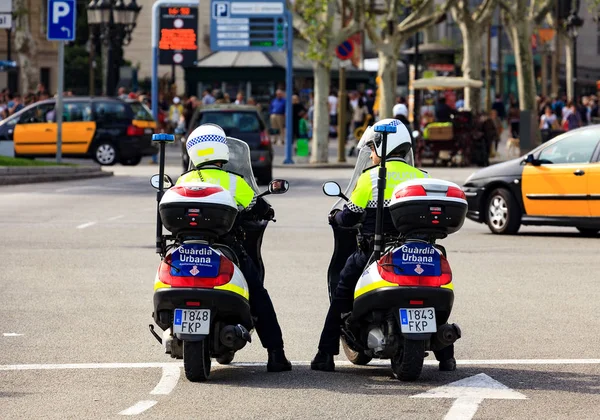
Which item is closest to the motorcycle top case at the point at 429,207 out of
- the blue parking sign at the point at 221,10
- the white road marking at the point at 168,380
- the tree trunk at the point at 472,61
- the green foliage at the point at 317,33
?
→ the white road marking at the point at 168,380

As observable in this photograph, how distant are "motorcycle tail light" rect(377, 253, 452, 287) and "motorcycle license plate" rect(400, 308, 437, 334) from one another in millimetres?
Result: 136

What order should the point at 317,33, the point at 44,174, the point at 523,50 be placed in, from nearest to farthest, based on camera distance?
the point at 44,174 → the point at 317,33 → the point at 523,50

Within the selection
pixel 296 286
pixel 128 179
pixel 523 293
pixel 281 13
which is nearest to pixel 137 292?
pixel 296 286

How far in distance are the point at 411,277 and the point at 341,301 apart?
682mm

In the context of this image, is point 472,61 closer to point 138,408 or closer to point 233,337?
point 233,337

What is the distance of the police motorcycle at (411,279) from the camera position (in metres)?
8.30

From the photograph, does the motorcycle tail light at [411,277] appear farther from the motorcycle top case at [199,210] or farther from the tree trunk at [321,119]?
the tree trunk at [321,119]

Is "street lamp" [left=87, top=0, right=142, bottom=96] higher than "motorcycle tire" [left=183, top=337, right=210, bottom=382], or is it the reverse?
"street lamp" [left=87, top=0, right=142, bottom=96]

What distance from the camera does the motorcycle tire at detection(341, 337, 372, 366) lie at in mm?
9109

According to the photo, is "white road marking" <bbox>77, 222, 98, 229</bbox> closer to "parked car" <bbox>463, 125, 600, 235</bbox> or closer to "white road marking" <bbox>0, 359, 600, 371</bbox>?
"parked car" <bbox>463, 125, 600, 235</bbox>

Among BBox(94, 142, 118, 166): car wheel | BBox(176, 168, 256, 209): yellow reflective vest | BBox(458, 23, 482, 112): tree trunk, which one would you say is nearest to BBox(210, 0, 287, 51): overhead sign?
BBox(94, 142, 118, 166): car wheel

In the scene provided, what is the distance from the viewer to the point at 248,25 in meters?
43.2

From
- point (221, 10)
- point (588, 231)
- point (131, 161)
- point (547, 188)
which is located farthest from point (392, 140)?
point (221, 10)

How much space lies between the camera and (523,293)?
1310cm
